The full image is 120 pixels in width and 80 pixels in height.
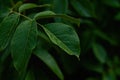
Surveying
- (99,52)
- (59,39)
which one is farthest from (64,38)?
(99,52)

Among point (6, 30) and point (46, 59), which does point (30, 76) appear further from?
point (6, 30)

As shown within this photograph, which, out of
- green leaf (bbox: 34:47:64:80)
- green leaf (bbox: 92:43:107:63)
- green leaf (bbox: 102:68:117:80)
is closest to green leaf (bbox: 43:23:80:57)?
green leaf (bbox: 34:47:64:80)

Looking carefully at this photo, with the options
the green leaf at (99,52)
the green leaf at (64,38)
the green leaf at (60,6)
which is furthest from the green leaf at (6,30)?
the green leaf at (99,52)

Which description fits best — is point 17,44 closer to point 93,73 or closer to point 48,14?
point 48,14

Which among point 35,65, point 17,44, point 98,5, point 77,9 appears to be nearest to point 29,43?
point 17,44

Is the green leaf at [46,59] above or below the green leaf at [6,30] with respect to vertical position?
below

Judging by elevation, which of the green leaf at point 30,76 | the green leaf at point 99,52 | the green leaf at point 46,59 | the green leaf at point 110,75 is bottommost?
the green leaf at point 110,75

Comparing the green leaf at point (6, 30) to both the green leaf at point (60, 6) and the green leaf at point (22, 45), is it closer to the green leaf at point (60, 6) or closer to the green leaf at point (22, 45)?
the green leaf at point (22, 45)

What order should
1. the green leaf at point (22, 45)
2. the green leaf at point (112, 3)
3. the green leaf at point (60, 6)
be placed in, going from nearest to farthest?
1. the green leaf at point (22, 45)
2. the green leaf at point (60, 6)
3. the green leaf at point (112, 3)
